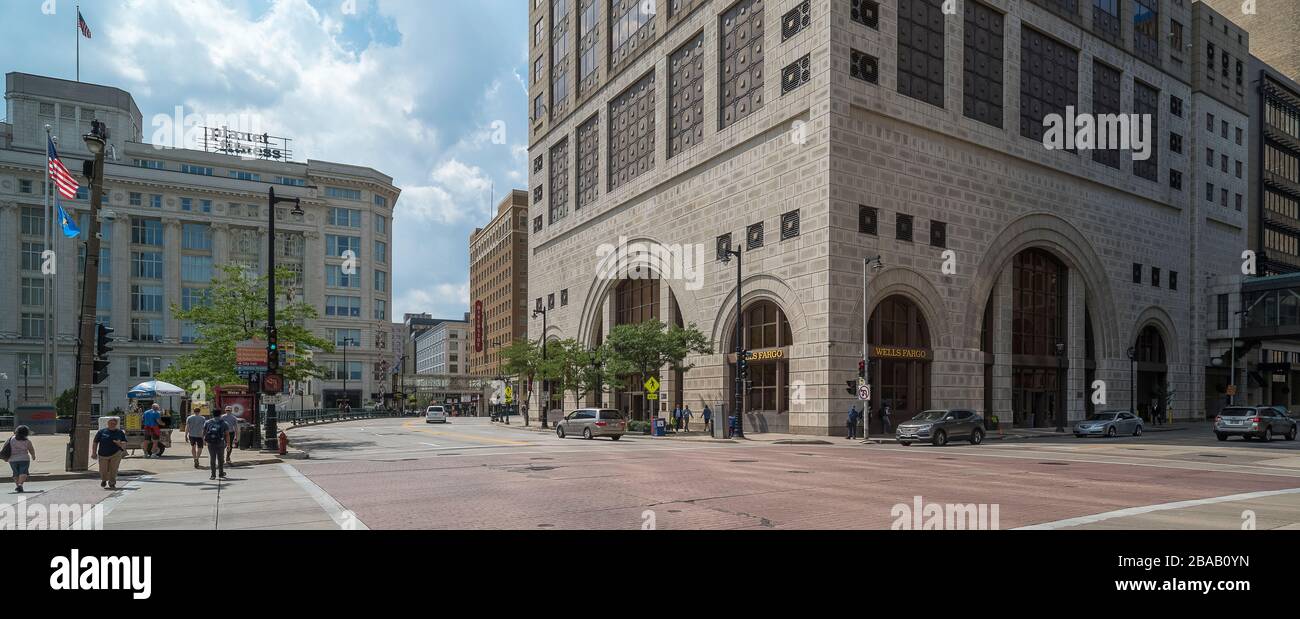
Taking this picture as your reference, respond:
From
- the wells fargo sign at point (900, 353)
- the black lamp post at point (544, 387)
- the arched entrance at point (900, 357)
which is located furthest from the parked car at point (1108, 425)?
the black lamp post at point (544, 387)

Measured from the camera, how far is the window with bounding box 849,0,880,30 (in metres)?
41.6

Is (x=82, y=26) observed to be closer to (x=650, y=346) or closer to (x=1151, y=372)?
(x=650, y=346)

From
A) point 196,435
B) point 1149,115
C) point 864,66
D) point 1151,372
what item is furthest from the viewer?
point 1151,372

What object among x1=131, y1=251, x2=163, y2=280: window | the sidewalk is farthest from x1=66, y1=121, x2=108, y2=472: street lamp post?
x1=131, y1=251, x2=163, y2=280: window

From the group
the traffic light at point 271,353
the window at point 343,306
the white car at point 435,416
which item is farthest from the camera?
the window at point 343,306

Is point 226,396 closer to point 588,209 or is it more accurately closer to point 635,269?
point 635,269

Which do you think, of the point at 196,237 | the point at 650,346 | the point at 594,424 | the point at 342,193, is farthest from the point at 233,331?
the point at 342,193

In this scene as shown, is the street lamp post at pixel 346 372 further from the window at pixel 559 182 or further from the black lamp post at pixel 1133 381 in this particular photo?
the black lamp post at pixel 1133 381

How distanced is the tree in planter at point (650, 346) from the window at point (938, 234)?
47.9 feet

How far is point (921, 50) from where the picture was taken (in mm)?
45219

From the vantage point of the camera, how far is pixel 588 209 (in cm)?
6612

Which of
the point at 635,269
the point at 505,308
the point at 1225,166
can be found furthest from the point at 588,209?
the point at 505,308

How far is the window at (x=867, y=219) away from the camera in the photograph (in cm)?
4175

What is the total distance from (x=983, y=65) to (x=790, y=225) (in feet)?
58.4
